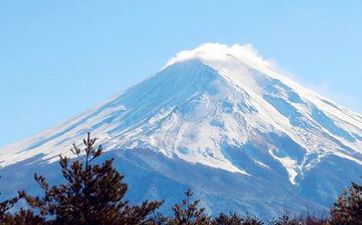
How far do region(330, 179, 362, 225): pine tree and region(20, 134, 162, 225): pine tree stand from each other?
777 cm

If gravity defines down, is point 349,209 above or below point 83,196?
below

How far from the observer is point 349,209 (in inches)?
861

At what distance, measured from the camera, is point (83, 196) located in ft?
Result: 53.0

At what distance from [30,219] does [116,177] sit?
6.26ft

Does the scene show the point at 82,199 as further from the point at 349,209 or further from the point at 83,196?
the point at 349,209

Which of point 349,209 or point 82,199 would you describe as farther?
point 349,209

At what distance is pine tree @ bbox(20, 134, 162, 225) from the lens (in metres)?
15.9

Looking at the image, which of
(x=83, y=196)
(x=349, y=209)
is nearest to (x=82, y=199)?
(x=83, y=196)

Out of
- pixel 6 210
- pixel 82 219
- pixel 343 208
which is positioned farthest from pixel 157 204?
pixel 343 208

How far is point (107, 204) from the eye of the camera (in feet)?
53.4

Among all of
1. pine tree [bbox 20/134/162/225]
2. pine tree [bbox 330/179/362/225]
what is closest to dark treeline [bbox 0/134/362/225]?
pine tree [bbox 20/134/162/225]

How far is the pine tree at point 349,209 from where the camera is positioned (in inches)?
850

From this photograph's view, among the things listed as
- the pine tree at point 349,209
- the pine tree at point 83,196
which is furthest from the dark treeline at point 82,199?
the pine tree at point 349,209

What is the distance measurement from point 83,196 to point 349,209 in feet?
28.8
